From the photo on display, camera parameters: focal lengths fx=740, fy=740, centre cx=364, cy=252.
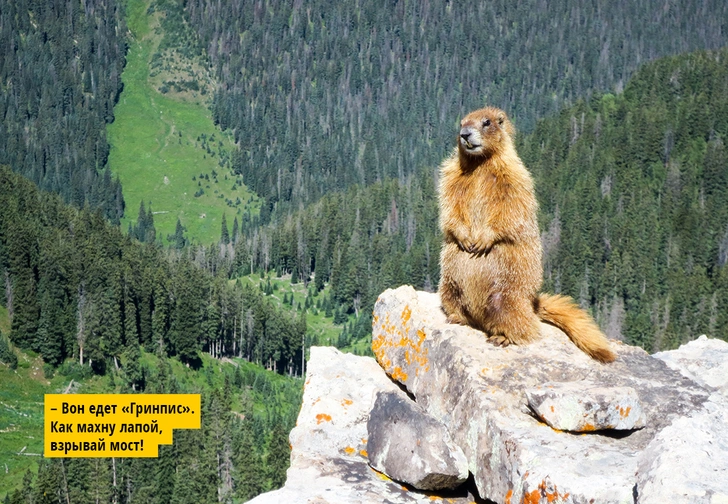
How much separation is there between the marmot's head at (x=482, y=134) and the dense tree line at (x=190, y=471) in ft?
279

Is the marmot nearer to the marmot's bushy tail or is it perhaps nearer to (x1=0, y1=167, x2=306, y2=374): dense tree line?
the marmot's bushy tail

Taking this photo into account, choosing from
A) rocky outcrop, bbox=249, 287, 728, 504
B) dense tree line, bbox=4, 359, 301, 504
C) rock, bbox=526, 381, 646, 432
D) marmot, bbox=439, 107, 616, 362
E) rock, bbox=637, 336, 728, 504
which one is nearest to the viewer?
rock, bbox=637, 336, 728, 504

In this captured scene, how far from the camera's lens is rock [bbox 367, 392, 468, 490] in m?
11.9

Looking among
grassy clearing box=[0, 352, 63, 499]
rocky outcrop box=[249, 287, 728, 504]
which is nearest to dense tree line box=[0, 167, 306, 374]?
grassy clearing box=[0, 352, 63, 499]

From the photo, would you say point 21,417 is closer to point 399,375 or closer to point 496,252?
point 399,375

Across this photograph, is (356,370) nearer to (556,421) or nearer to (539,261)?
(539,261)

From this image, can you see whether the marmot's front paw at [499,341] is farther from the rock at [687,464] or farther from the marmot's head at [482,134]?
the rock at [687,464]

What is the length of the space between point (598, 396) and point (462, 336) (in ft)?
11.3

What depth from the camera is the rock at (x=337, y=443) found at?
11.7 meters

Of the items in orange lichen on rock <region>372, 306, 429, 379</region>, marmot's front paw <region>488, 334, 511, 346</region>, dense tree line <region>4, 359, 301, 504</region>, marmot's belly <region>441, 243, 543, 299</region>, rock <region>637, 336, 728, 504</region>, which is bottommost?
dense tree line <region>4, 359, 301, 504</region>

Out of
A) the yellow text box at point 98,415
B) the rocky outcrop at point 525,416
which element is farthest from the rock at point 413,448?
the yellow text box at point 98,415

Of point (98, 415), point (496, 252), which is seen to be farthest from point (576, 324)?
point (98, 415)

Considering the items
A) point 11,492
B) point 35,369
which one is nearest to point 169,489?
point 11,492

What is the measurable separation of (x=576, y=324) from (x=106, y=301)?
159 m
